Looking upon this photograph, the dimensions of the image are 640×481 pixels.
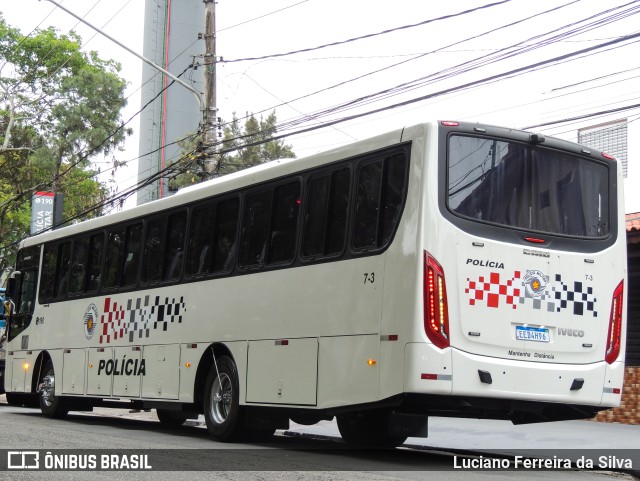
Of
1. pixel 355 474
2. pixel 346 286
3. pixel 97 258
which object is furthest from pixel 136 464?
pixel 97 258

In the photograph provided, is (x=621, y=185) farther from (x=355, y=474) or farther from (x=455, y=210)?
(x=355, y=474)

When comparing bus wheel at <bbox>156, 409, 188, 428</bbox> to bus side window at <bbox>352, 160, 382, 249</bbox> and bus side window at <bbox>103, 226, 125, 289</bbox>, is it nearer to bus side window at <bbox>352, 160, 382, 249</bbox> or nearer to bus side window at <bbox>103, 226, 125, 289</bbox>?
bus side window at <bbox>103, 226, 125, 289</bbox>

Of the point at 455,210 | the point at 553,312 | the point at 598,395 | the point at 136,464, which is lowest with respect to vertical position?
the point at 136,464

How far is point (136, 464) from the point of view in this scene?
9727 millimetres

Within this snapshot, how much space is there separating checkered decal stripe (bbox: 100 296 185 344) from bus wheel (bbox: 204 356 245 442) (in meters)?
1.33

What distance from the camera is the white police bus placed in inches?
396

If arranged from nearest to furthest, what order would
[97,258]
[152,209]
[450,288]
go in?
[450,288], [152,209], [97,258]

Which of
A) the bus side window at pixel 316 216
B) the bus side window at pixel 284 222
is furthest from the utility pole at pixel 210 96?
the bus side window at pixel 316 216

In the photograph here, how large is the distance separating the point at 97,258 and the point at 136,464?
26.3ft

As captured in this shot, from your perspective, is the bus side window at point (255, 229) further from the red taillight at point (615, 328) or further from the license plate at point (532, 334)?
the red taillight at point (615, 328)

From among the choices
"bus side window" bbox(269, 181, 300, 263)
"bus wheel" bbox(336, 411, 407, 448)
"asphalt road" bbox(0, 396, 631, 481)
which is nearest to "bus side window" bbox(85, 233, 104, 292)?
"asphalt road" bbox(0, 396, 631, 481)

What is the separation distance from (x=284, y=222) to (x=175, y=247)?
Result: 119 inches

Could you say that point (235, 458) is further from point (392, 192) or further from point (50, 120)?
point (50, 120)

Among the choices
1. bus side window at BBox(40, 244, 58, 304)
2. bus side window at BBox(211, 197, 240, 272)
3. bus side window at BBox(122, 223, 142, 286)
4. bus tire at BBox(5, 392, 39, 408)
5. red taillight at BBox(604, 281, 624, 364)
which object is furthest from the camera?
bus tire at BBox(5, 392, 39, 408)
